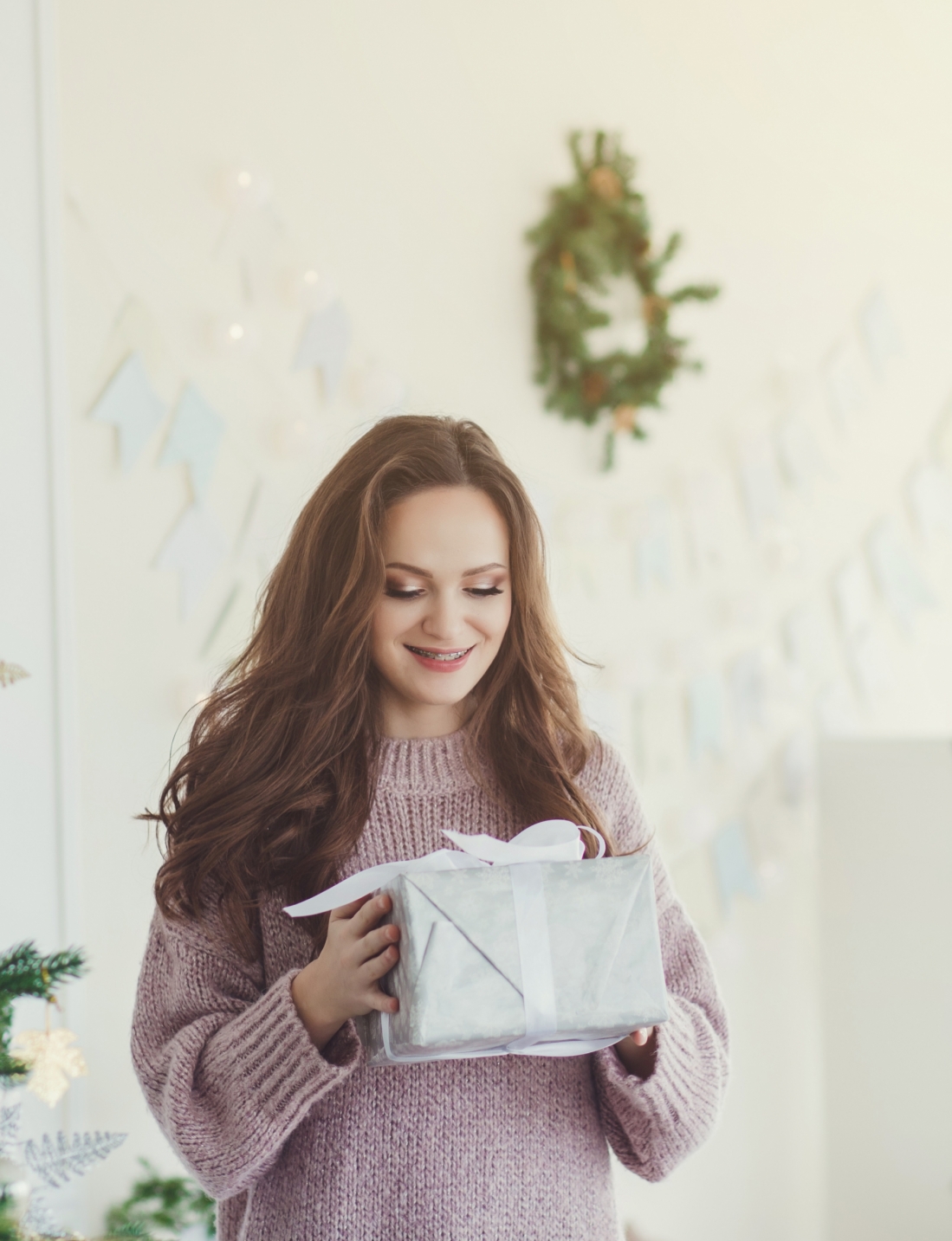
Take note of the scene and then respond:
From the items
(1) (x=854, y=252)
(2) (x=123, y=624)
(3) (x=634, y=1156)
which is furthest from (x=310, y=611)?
(1) (x=854, y=252)

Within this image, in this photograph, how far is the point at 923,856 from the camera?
225 cm

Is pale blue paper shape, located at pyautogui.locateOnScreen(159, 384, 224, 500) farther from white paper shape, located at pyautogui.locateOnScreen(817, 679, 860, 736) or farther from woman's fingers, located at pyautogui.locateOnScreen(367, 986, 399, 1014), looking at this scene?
white paper shape, located at pyautogui.locateOnScreen(817, 679, 860, 736)

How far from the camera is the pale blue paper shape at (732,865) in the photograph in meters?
2.54

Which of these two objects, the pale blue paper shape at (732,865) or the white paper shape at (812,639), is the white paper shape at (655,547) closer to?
the white paper shape at (812,639)

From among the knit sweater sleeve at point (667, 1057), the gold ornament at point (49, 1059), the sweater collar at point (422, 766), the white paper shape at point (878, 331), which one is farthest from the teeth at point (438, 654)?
the white paper shape at point (878, 331)

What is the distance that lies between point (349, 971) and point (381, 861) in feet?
0.73

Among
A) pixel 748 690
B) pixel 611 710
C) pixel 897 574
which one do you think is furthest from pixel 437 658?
pixel 897 574

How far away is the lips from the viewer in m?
1.09

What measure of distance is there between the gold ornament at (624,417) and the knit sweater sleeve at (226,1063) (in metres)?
1.57

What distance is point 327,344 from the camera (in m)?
2.04

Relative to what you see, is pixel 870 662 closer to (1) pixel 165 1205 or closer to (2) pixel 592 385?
(2) pixel 592 385

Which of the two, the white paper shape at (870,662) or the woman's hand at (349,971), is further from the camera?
the white paper shape at (870,662)

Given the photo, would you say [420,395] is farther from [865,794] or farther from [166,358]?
[865,794]

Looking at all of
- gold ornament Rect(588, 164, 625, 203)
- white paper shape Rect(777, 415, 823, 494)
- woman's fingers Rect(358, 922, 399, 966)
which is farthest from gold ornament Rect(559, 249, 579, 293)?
woman's fingers Rect(358, 922, 399, 966)
